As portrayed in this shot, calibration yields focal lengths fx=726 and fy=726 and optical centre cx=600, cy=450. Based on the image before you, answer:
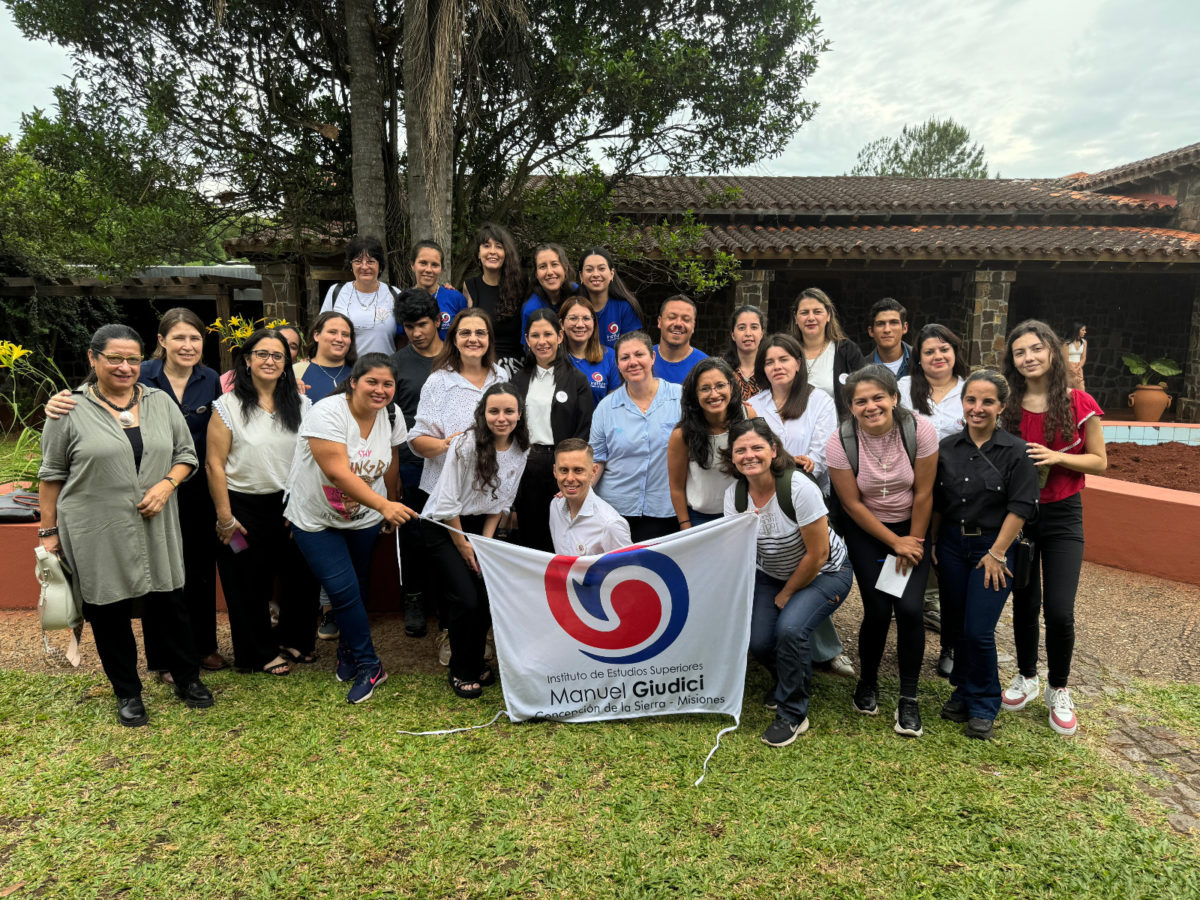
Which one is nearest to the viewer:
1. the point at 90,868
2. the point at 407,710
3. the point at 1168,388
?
the point at 90,868

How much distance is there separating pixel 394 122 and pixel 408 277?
1.85 meters

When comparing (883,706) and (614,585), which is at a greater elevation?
(614,585)

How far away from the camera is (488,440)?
3582 mm

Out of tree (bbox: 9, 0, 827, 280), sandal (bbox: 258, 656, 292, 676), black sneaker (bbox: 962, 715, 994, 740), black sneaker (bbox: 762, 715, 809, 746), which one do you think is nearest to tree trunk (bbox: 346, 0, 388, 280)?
tree (bbox: 9, 0, 827, 280)

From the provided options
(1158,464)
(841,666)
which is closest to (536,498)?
(841,666)

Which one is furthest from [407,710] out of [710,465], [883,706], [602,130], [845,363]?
[602,130]

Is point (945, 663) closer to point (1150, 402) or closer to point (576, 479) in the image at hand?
point (576, 479)

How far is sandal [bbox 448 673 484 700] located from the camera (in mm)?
3668

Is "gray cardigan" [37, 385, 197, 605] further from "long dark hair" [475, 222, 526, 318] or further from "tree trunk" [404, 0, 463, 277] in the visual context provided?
"tree trunk" [404, 0, 463, 277]

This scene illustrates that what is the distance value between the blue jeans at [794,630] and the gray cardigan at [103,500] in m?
2.78

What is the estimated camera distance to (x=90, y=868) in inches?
97.7

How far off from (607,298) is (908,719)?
279cm

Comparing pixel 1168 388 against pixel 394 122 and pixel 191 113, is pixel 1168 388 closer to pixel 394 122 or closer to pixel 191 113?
pixel 394 122

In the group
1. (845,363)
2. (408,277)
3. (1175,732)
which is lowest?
(1175,732)
